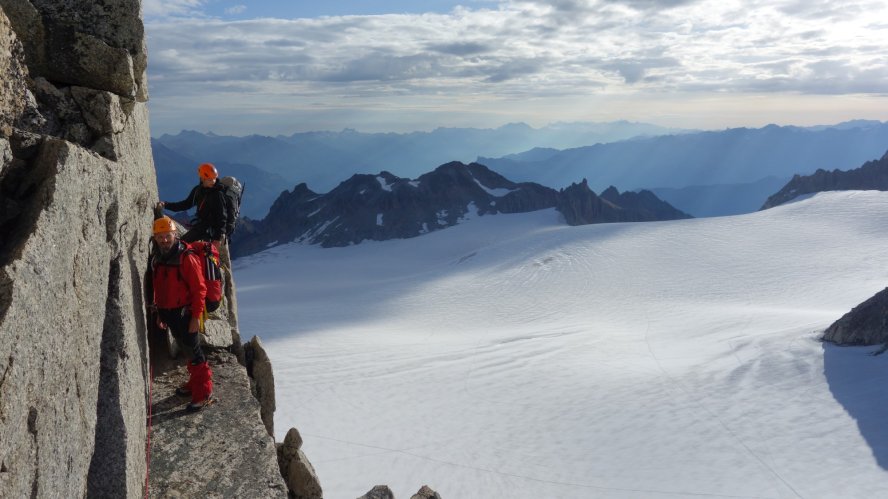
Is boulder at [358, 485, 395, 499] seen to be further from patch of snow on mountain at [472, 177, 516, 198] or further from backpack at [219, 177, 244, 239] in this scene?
patch of snow on mountain at [472, 177, 516, 198]

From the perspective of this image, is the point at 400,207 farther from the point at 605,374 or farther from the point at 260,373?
the point at 260,373

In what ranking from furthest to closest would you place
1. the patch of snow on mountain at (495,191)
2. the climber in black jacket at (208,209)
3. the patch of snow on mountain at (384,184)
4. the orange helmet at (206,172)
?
the patch of snow on mountain at (495,191) → the patch of snow on mountain at (384,184) → the climber in black jacket at (208,209) → the orange helmet at (206,172)

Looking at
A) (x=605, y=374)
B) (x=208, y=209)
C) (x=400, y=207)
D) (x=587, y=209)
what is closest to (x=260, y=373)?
(x=208, y=209)

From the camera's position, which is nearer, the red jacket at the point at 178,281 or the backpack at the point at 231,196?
the red jacket at the point at 178,281

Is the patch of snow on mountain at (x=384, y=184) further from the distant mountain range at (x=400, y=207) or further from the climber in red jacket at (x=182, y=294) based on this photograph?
the climber in red jacket at (x=182, y=294)

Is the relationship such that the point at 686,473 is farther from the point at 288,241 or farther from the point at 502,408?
the point at 288,241

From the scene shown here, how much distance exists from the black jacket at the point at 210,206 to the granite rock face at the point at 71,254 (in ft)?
4.42

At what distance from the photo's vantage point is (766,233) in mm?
63375

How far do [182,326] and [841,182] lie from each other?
411ft

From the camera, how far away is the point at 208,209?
9.54 m

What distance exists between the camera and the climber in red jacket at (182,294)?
7242mm

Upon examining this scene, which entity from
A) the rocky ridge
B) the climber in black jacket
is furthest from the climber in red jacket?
the climber in black jacket

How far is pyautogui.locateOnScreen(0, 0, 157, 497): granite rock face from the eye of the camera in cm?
407

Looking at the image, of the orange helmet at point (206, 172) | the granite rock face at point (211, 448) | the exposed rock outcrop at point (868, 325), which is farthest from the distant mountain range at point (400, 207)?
the granite rock face at point (211, 448)
